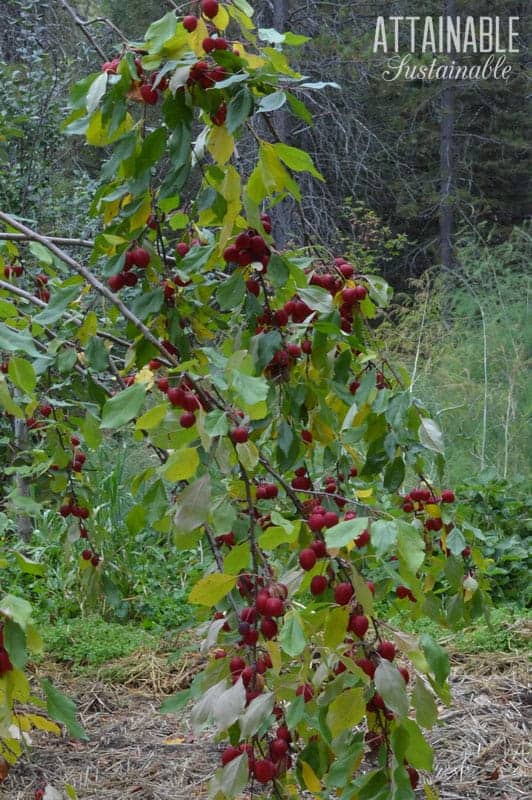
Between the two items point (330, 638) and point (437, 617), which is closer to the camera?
point (330, 638)

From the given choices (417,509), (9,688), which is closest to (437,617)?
(417,509)

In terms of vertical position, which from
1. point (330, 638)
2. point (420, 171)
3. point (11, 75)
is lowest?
point (420, 171)

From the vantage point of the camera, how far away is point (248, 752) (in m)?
0.99

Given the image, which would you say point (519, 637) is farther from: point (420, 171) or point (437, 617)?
point (420, 171)

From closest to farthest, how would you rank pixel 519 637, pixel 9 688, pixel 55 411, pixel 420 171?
pixel 9 688 → pixel 55 411 → pixel 519 637 → pixel 420 171

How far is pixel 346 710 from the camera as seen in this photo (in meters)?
0.96

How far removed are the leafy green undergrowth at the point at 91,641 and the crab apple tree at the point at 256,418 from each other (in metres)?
1.33

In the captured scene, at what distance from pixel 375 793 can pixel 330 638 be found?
210 millimetres

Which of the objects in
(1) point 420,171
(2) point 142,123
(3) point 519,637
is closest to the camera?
(2) point 142,123

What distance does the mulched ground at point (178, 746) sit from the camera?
77.4 inches

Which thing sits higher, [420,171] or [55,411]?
[55,411]

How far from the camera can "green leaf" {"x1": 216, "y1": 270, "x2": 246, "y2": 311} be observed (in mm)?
1234

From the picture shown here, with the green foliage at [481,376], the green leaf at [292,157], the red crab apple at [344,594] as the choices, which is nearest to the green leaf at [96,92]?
the green leaf at [292,157]

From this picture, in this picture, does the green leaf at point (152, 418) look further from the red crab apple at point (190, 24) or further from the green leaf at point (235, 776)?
the red crab apple at point (190, 24)
